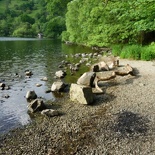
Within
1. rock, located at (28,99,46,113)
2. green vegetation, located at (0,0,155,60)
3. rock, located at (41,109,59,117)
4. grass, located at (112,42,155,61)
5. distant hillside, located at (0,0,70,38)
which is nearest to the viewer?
rock, located at (41,109,59,117)

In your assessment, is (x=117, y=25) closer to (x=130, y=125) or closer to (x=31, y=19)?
(x=130, y=125)

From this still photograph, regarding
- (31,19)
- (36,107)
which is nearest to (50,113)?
(36,107)

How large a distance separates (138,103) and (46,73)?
13759mm

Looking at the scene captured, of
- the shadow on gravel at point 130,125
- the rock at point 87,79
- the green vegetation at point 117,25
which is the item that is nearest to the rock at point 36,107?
the shadow on gravel at point 130,125

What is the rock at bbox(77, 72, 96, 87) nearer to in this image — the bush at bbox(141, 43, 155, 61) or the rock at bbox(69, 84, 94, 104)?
the rock at bbox(69, 84, 94, 104)

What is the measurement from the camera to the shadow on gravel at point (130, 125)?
37.9 feet

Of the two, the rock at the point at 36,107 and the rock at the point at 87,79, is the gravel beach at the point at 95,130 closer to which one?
the rock at the point at 36,107

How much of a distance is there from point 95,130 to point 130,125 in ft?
6.21

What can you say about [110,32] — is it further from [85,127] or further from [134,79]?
[85,127]

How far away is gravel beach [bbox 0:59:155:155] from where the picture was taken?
10.4 metres

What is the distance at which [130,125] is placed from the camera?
1241cm

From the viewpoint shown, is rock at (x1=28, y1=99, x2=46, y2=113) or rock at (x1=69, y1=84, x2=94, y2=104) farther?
rock at (x1=69, y1=84, x2=94, y2=104)

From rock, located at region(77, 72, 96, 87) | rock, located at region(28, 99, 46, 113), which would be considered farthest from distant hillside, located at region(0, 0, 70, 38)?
rock, located at region(28, 99, 46, 113)

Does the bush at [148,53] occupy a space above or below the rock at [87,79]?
above
